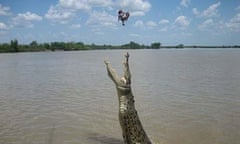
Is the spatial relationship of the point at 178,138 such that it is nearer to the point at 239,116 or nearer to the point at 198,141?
the point at 198,141

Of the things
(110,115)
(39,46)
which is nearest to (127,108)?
(110,115)

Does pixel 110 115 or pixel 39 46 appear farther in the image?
pixel 39 46

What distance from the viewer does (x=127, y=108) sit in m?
5.33

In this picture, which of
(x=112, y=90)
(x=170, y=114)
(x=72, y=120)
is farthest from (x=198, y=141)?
(x=112, y=90)

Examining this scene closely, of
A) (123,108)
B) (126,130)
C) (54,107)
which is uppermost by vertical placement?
(123,108)

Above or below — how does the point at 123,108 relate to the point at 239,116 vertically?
above

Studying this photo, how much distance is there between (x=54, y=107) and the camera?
12641 millimetres

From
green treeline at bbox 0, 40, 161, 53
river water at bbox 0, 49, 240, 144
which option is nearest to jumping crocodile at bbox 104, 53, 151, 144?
river water at bbox 0, 49, 240, 144

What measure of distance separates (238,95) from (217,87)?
8.13ft

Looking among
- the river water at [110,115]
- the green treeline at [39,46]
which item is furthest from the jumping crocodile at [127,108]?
the green treeline at [39,46]

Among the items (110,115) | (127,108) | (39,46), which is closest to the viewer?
(127,108)

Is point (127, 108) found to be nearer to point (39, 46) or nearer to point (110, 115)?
point (110, 115)

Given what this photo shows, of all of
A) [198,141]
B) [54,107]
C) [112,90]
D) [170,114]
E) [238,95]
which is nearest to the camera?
[198,141]

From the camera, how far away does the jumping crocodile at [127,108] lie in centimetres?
529
